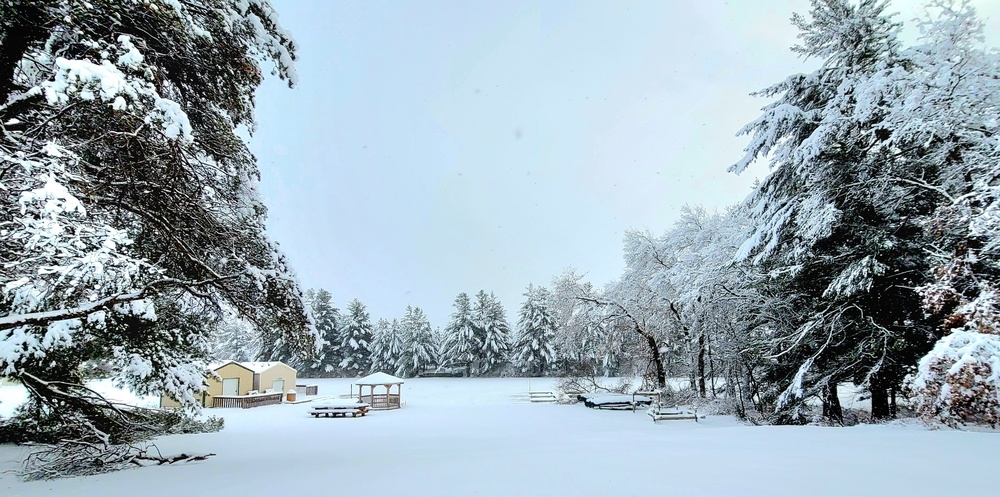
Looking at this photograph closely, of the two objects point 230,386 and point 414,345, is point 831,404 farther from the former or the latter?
point 414,345

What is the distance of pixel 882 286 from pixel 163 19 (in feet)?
47.7

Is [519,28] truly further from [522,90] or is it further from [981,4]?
[981,4]

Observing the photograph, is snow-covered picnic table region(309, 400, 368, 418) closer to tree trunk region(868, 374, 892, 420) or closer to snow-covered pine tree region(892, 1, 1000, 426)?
tree trunk region(868, 374, 892, 420)

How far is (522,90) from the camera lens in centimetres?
5972

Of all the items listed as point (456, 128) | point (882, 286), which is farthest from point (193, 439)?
point (456, 128)

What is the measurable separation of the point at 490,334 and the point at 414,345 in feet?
26.3

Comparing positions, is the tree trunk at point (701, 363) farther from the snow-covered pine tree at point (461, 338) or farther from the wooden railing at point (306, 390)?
the snow-covered pine tree at point (461, 338)

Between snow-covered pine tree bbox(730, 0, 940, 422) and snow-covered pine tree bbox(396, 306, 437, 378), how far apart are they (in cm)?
4106

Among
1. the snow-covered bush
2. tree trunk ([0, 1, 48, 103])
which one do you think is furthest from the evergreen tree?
tree trunk ([0, 1, 48, 103])

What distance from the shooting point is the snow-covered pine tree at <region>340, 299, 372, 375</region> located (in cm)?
5019

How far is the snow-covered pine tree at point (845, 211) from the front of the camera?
35.4 ft

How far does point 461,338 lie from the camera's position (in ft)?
164

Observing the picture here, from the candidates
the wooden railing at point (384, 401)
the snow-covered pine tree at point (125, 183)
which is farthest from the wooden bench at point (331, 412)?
the snow-covered pine tree at point (125, 183)

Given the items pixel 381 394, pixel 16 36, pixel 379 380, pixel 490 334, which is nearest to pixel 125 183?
pixel 16 36
